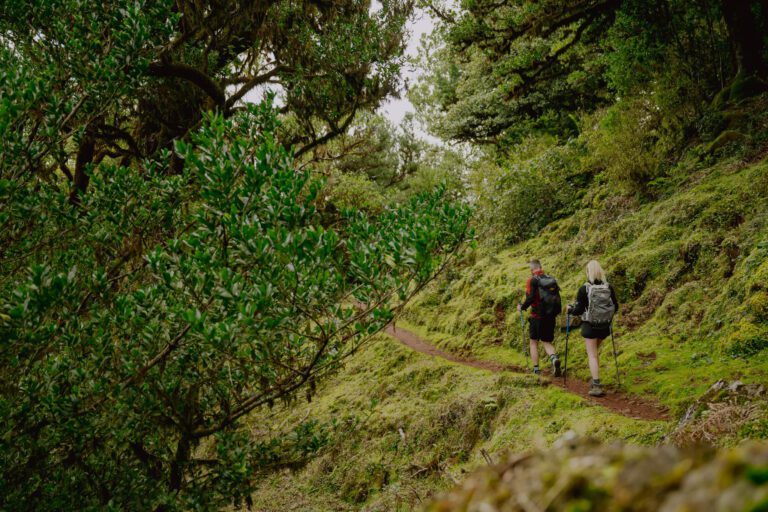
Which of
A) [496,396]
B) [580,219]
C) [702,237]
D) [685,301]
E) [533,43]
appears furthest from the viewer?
[533,43]

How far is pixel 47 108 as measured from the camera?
4.09m

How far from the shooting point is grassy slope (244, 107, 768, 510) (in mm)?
6477

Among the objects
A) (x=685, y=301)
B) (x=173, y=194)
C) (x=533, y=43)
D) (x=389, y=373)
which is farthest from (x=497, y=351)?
(x=533, y=43)

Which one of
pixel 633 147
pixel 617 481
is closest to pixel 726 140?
pixel 633 147

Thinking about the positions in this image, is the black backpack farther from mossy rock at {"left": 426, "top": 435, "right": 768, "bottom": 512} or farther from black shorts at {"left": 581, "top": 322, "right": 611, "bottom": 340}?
mossy rock at {"left": 426, "top": 435, "right": 768, "bottom": 512}

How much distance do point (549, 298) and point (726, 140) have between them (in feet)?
24.3

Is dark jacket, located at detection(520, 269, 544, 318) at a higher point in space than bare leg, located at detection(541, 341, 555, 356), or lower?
higher

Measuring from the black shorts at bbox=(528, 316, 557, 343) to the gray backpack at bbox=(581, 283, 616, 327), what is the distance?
1424 millimetres

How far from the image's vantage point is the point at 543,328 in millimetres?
8969

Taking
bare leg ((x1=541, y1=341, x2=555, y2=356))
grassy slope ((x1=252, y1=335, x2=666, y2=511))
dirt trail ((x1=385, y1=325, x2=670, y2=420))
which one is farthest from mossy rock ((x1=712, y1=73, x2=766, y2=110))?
grassy slope ((x1=252, y1=335, x2=666, y2=511))

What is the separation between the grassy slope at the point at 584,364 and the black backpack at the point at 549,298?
4.13 ft

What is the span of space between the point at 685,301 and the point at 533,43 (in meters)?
15.5

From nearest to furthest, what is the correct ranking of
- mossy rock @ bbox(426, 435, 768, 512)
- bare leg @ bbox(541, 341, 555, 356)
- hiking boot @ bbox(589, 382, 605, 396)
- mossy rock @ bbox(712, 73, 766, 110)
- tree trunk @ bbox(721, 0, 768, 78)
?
mossy rock @ bbox(426, 435, 768, 512), hiking boot @ bbox(589, 382, 605, 396), bare leg @ bbox(541, 341, 555, 356), mossy rock @ bbox(712, 73, 766, 110), tree trunk @ bbox(721, 0, 768, 78)

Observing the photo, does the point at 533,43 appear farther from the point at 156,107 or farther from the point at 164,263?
the point at 164,263
